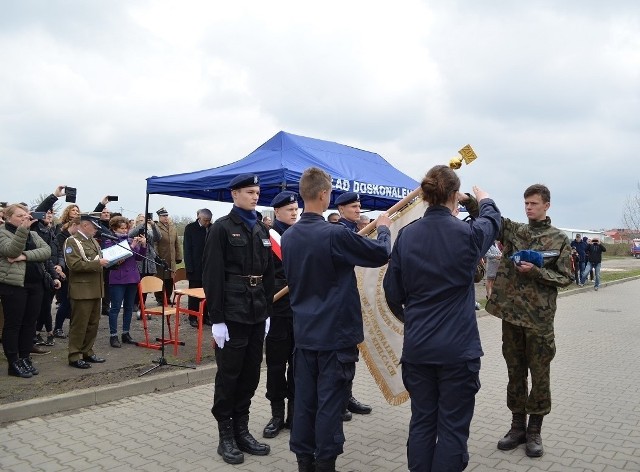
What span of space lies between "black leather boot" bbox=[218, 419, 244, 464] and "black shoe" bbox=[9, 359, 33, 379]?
9.70 ft

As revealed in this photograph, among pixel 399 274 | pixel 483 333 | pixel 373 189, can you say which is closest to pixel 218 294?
pixel 399 274

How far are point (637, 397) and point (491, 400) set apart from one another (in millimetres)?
1656

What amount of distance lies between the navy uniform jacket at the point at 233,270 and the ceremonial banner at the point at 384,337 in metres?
0.85

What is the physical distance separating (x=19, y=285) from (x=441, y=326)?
4.86 m

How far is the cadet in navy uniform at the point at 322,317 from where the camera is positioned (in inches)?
136

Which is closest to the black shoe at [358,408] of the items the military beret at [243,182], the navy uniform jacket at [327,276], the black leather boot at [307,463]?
the black leather boot at [307,463]

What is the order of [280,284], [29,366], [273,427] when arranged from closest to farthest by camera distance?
[273,427]
[280,284]
[29,366]

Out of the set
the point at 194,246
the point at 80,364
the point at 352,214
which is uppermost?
the point at 352,214

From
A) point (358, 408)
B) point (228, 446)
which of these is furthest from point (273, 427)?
point (358, 408)

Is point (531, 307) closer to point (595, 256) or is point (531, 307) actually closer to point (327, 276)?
point (327, 276)

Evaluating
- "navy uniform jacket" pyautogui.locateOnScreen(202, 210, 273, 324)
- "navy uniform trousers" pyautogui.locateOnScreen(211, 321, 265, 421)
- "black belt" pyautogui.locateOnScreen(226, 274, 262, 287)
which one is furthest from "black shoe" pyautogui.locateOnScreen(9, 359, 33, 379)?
"black belt" pyautogui.locateOnScreen(226, 274, 262, 287)

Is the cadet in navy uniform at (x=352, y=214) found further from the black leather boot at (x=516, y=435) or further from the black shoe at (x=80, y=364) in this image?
the black shoe at (x=80, y=364)

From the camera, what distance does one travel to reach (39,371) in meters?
6.30

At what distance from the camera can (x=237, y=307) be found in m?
4.17
